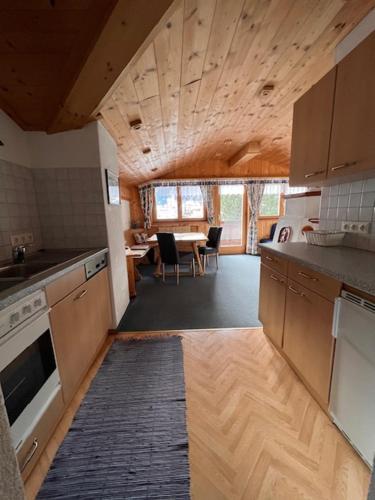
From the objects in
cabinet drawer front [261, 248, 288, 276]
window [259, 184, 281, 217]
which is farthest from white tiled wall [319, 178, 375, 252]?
window [259, 184, 281, 217]

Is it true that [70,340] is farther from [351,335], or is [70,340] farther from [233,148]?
[233,148]

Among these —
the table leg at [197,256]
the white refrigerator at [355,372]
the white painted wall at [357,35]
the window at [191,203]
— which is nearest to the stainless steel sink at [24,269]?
the white refrigerator at [355,372]

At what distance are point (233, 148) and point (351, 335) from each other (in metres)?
4.61

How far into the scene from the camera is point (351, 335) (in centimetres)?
104

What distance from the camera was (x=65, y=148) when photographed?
1.94 m

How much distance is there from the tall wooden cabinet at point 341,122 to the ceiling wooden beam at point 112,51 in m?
1.05

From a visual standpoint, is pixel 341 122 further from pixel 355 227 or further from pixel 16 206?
pixel 16 206

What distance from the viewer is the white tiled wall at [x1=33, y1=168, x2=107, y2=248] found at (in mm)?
1983

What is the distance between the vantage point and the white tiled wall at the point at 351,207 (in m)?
1.53

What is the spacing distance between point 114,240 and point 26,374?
1513mm

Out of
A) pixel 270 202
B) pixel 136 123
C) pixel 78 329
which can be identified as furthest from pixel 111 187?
pixel 270 202

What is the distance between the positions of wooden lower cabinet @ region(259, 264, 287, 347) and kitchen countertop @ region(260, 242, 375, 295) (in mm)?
Answer: 224

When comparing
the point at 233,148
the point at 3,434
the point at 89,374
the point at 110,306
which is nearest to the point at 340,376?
the point at 3,434

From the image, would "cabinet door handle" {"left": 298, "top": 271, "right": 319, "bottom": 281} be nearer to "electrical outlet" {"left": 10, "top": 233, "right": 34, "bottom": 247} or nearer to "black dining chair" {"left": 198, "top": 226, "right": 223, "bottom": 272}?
"electrical outlet" {"left": 10, "top": 233, "right": 34, "bottom": 247}
